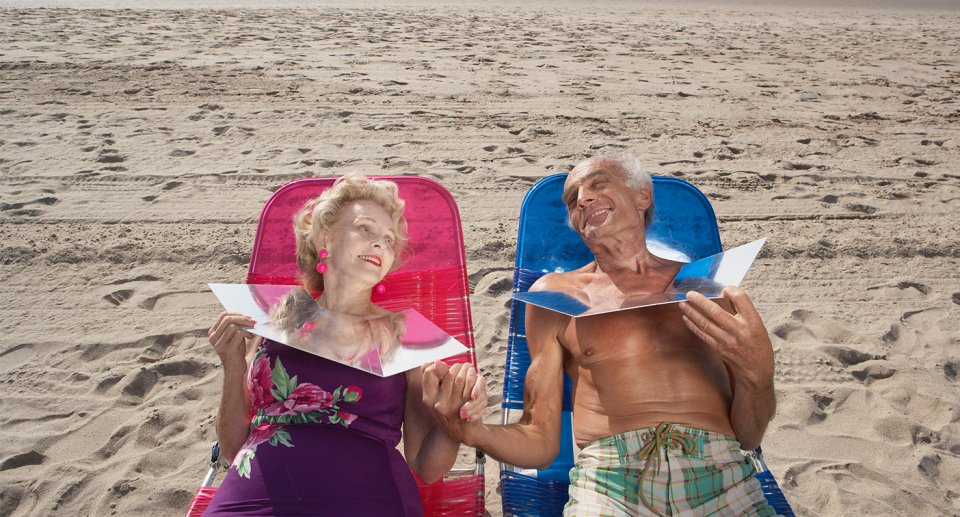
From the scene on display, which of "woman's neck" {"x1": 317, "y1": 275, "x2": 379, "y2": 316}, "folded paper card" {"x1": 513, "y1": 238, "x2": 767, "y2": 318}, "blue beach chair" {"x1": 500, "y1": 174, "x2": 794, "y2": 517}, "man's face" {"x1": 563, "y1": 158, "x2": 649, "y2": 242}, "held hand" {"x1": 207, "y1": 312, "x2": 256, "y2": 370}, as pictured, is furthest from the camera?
"blue beach chair" {"x1": 500, "y1": 174, "x2": 794, "y2": 517}

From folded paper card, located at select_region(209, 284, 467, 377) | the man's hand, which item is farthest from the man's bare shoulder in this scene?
the man's hand

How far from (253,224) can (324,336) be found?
2.51m

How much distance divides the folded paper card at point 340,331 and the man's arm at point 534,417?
0.73ft

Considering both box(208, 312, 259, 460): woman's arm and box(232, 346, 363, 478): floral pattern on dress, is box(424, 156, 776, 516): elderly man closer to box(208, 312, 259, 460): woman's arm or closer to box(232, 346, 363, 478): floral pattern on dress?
box(232, 346, 363, 478): floral pattern on dress

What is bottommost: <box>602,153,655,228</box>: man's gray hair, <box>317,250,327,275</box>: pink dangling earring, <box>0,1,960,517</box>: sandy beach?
<box>0,1,960,517</box>: sandy beach

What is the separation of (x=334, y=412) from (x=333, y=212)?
1.97ft

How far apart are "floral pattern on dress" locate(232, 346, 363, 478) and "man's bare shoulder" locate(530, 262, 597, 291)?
0.74 m

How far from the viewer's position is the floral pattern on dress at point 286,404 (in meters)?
1.57

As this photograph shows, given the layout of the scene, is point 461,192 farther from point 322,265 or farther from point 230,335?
point 230,335

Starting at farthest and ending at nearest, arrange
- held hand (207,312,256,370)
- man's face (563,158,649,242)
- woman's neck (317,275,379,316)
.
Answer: man's face (563,158,649,242) < woman's neck (317,275,379,316) < held hand (207,312,256,370)

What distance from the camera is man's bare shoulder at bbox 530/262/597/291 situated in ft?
6.66

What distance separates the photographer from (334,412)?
158 cm

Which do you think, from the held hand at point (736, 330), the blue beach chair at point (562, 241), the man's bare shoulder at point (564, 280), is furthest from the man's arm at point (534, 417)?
the held hand at point (736, 330)

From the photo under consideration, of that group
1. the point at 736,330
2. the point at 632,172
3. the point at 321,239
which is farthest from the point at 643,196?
the point at 321,239
